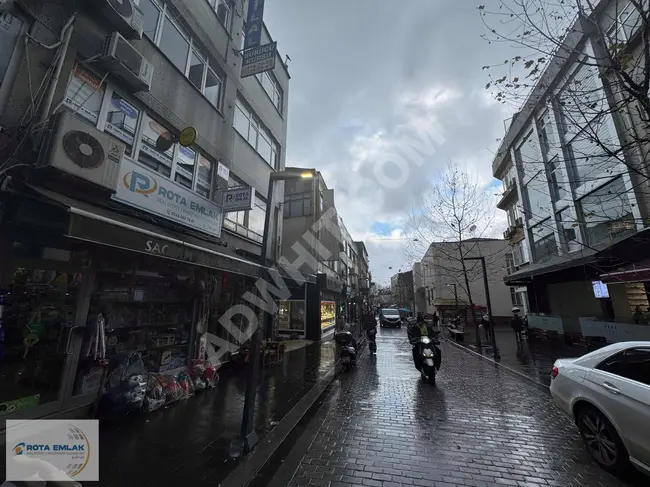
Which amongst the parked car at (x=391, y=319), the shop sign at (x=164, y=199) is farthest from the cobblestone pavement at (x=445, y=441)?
the parked car at (x=391, y=319)

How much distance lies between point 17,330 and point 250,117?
9.82 meters

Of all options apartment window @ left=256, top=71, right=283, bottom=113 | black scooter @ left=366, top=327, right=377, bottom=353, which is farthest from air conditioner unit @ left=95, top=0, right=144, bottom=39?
black scooter @ left=366, top=327, right=377, bottom=353

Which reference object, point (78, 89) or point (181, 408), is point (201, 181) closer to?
point (78, 89)

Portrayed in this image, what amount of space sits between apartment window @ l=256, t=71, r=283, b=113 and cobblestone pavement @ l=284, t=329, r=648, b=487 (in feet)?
41.4

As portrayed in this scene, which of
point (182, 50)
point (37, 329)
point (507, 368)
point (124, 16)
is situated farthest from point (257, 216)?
point (507, 368)

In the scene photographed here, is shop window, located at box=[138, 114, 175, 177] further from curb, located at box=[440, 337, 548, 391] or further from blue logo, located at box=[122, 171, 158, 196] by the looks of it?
curb, located at box=[440, 337, 548, 391]

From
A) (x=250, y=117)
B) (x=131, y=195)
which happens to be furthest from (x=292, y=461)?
(x=250, y=117)

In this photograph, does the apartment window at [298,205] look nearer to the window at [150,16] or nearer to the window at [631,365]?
the window at [150,16]

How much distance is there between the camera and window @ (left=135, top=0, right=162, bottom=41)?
22.1 ft

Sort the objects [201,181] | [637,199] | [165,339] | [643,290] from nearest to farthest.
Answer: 1. [165,339]
2. [201,181]
3. [637,199]
4. [643,290]

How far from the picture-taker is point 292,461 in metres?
3.85

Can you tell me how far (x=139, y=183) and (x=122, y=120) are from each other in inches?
59.2

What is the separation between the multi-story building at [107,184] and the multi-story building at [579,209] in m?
9.90

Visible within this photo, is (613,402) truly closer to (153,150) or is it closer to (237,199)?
(237,199)
